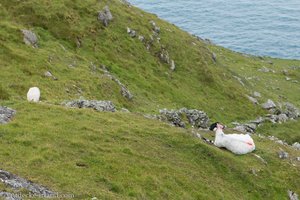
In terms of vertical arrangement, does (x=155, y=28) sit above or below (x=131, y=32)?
below

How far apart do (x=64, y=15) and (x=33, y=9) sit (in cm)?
411

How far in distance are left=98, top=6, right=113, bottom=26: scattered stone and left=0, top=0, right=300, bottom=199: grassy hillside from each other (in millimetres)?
743

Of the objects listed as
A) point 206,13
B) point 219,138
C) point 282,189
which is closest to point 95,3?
point 219,138

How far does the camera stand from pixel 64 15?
59844mm

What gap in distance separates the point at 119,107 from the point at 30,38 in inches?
594

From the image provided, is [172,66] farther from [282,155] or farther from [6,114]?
[6,114]

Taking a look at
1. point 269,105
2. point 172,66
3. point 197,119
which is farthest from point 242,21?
A: point 197,119

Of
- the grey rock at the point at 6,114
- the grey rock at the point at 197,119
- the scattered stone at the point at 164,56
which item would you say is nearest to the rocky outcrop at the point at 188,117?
the grey rock at the point at 197,119

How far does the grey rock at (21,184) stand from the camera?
70.8ft

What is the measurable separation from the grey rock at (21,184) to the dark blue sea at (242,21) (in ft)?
412

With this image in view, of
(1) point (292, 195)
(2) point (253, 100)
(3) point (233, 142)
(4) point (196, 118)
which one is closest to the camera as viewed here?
(1) point (292, 195)

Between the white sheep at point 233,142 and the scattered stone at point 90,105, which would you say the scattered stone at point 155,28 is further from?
the white sheep at point 233,142

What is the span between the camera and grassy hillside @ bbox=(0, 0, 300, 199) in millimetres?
26141

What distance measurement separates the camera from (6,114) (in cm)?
3041
